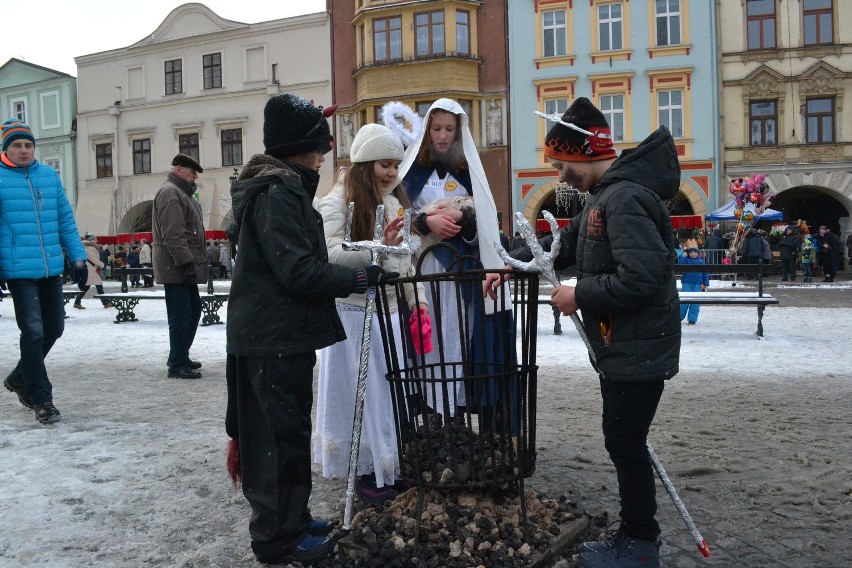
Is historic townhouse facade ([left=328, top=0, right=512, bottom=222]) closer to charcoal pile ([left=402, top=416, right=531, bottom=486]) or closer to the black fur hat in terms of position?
the black fur hat

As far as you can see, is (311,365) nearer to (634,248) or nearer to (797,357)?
(634,248)

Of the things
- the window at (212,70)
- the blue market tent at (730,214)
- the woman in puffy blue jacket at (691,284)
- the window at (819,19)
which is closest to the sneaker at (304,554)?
the woman in puffy blue jacket at (691,284)

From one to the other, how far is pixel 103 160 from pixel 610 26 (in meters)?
23.6

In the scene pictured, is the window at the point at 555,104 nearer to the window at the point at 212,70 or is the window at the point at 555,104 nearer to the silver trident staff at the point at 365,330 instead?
the window at the point at 212,70

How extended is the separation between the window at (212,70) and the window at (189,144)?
2264 millimetres

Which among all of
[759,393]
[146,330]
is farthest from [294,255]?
[146,330]

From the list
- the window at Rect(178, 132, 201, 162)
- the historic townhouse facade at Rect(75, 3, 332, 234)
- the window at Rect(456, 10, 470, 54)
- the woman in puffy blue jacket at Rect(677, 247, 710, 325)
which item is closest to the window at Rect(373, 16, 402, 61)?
the window at Rect(456, 10, 470, 54)

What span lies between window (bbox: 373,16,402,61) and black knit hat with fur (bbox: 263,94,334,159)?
26.8m

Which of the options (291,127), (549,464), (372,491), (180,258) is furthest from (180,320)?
(291,127)

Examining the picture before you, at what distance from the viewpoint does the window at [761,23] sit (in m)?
26.1

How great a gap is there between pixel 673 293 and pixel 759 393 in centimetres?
362

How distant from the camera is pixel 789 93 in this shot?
2597 cm

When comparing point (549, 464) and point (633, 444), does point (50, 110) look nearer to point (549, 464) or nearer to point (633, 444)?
point (549, 464)

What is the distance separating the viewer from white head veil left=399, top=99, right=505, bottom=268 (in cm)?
379
